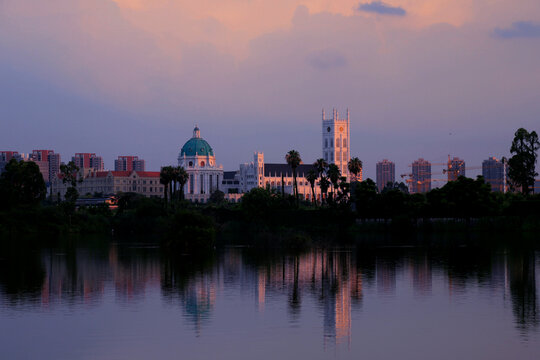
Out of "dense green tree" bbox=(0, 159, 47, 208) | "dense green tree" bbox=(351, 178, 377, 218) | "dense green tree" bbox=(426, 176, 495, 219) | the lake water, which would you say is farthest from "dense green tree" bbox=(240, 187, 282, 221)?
the lake water

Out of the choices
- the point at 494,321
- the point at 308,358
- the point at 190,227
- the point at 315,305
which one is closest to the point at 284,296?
the point at 315,305

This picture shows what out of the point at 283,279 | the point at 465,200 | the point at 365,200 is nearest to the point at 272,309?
the point at 283,279

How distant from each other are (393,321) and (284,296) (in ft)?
35.3

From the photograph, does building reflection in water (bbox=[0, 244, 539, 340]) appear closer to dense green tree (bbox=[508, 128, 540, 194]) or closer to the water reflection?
the water reflection

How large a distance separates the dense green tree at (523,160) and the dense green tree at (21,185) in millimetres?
90165

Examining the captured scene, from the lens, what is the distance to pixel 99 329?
37844mm

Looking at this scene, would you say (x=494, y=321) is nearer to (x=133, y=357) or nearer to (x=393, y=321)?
(x=393, y=321)

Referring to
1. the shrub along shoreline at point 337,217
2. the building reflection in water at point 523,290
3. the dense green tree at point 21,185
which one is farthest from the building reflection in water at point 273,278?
the dense green tree at point 21,185

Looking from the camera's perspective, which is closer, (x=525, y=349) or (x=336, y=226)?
(x=525, y=349)

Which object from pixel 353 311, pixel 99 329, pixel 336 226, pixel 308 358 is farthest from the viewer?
pixel 336 226

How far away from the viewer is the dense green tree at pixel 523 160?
146 metres

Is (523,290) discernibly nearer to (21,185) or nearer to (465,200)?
(465,200)

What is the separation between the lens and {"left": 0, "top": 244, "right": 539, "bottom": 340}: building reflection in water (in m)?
45.9

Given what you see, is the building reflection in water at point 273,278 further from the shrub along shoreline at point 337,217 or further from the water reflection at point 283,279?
the shrub along shoreline at point 337,217
